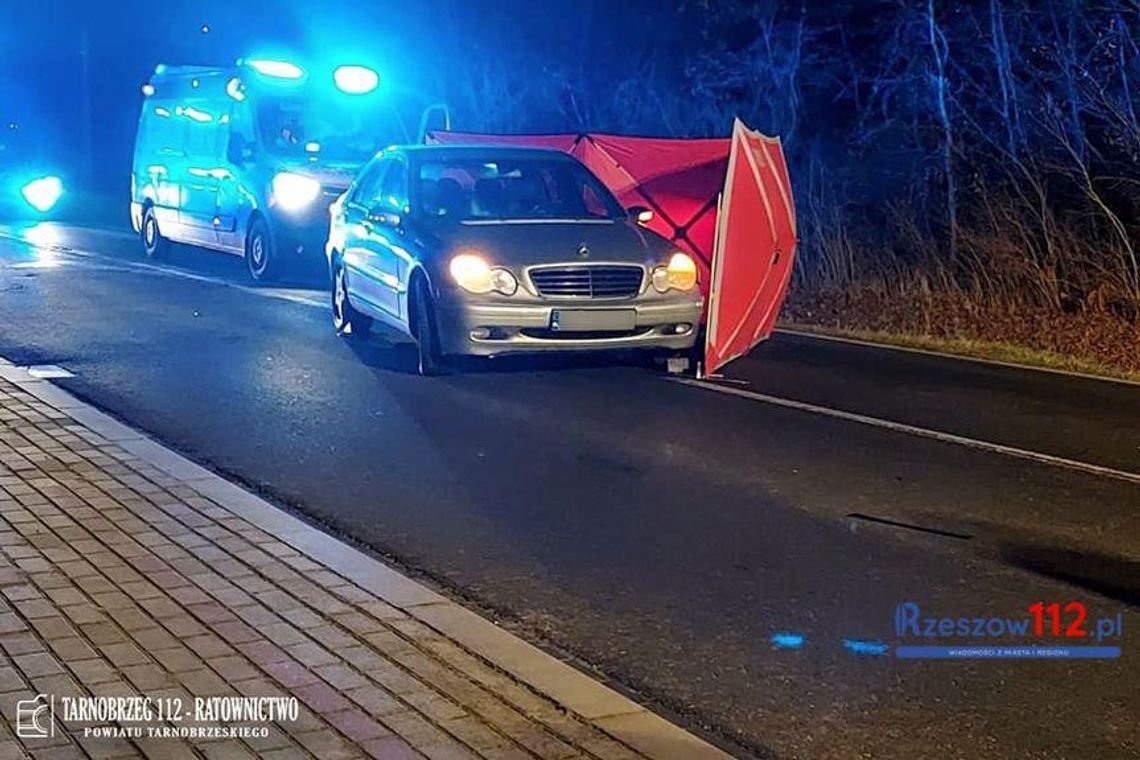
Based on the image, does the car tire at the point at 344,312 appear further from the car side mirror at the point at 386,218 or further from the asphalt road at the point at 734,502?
the car side mirror at the point at 386,218

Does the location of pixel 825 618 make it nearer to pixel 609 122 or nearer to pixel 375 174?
pixel 375 174

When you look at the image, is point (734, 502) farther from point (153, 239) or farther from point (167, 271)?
point (153, 239)

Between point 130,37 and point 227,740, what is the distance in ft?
154

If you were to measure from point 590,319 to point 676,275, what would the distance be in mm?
802

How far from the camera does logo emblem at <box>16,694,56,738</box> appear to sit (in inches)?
172

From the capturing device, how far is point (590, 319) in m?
10.4

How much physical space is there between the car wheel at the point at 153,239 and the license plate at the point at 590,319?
41.4 ft

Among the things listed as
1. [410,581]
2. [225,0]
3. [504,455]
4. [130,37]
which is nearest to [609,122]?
[504,455]

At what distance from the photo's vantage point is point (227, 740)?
435 cm

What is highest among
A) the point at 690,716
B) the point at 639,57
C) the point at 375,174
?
the point at 639,57

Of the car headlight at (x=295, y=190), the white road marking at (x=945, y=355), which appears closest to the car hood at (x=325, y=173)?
the car headlight at (x=295, y=190)

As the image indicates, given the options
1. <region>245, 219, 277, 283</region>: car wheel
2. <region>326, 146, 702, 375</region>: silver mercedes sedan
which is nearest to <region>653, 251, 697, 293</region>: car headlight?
<region>326, 146, 702, 375</region>: silver mercedes sedan

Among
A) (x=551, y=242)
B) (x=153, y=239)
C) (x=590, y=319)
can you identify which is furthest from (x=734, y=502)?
(x=153, y=239)

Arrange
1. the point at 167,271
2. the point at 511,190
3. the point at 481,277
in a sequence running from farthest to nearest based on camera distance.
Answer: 1. the point at 167,271
2. the point at 511,190
3. the point at 481,277
